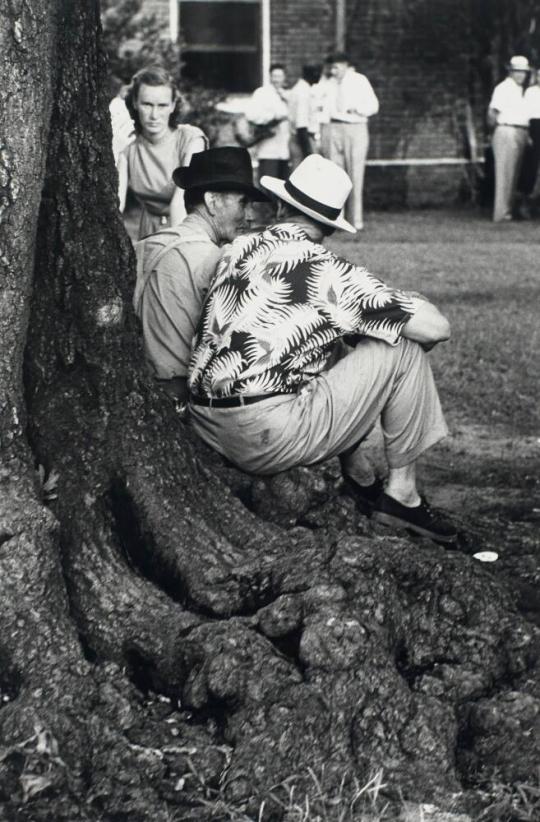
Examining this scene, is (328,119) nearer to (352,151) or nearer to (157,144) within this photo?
(352,151)

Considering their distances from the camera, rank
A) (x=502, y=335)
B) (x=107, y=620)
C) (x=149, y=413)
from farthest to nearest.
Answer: (x=502, y=335), (x=149, y=413), (x=107, y=620)

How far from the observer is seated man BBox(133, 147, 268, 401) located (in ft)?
19.1

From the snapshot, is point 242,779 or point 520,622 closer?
point 242,779

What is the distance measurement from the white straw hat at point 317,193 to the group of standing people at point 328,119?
44.2ft

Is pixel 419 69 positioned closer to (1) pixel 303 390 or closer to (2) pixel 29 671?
(1) pixel 303 390

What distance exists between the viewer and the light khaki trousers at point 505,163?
823 inches

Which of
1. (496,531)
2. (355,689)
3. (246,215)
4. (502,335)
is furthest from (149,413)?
(502,335)

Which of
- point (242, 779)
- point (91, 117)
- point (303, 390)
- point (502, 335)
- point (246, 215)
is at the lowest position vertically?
point (502, 335)

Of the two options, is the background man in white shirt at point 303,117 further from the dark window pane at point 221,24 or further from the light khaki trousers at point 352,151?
the dark window pane at point 221,24

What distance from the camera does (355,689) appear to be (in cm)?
397

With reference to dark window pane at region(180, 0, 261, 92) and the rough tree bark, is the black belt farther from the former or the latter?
dark window pane at region(180, 0, 261, 92)

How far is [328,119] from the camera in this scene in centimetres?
1941

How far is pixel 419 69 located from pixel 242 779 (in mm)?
20284

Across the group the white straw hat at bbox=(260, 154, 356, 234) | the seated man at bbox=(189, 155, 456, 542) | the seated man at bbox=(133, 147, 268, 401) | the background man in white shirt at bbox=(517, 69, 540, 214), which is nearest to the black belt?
the seated man at bbox=(189, 155, 456, 542)
